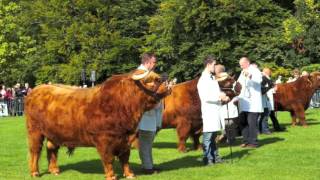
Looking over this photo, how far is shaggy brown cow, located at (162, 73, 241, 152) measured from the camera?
15008 millimetres

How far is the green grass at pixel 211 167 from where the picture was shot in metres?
11.7

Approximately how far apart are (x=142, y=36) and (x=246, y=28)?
522 inches

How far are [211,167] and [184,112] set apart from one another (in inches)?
109

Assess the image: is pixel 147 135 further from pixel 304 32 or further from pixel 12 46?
pixel 12 46

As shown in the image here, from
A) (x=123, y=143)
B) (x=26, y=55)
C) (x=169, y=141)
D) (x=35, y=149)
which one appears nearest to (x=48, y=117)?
(x=35, y=149)

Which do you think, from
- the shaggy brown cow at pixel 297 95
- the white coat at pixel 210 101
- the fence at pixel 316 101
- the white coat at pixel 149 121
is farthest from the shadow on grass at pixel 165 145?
the fence at pixel 316 101

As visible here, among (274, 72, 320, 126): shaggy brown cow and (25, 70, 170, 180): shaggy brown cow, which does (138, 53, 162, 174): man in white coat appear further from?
(274, 72, 320, 126): shaggy brown cow

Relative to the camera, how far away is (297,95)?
21.4 meters

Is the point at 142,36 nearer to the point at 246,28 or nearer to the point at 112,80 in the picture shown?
the point at 246,28

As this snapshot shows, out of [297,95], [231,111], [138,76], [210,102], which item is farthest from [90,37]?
[138,76]

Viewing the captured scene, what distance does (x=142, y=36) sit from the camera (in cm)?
6044

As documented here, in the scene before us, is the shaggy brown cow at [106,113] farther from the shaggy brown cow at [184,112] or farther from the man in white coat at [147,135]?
the shaggy brown cow at [184,112]

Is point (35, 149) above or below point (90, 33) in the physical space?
below

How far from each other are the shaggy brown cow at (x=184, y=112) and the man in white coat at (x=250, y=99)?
506mm
